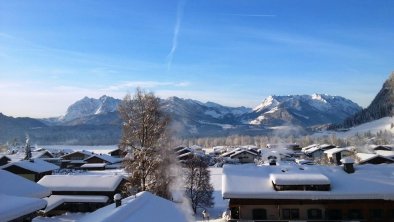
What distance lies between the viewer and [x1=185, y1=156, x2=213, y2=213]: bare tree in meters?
50.8

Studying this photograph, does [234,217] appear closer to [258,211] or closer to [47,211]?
[258,211]

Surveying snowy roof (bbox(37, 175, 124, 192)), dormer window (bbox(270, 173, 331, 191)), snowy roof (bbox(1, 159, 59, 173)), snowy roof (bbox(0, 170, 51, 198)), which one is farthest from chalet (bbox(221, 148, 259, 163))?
snowy roof (bbox(0, 170, 51, 198))

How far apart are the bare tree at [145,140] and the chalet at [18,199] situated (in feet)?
33.8

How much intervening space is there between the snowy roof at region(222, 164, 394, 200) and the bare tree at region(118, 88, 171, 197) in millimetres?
5543

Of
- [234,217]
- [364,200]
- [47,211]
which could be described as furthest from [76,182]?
[364,200]

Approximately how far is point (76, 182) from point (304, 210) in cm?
2403

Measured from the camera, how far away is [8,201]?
16.8 meters

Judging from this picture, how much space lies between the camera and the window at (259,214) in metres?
32.8

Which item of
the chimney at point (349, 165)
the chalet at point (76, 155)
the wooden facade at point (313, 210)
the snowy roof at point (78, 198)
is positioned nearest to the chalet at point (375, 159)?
the chimney at point (349, 165)

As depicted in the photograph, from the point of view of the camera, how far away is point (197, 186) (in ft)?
169

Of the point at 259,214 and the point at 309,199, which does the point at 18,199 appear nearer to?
the point at 259,214

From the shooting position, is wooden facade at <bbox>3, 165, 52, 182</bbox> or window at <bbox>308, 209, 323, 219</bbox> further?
wooden facade at <bbox>3, 165, 52, 182</bbox>

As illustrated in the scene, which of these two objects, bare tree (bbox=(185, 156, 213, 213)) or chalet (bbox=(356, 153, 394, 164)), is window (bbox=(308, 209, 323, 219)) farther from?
chalet (bbox=(356, 153, 394, 164))

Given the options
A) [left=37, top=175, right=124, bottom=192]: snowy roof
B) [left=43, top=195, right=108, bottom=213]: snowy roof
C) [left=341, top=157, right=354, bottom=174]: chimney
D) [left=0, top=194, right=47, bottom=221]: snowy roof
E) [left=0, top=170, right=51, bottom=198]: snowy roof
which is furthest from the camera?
[left=37, top=175, right=124, bottom=192]: snowy roof
